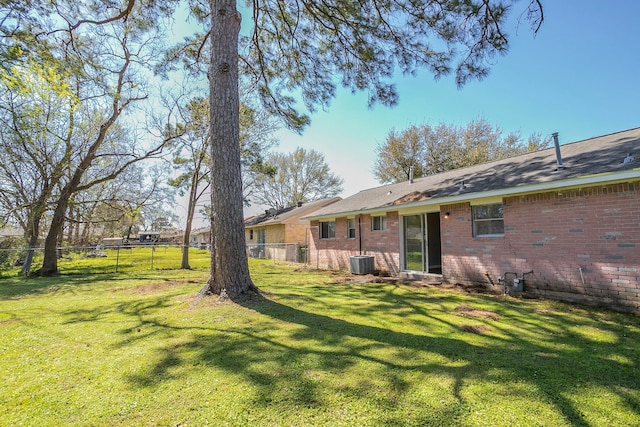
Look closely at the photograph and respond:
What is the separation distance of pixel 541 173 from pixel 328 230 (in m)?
9.63

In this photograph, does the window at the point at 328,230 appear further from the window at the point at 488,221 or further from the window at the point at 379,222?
the window at the point at 488,221

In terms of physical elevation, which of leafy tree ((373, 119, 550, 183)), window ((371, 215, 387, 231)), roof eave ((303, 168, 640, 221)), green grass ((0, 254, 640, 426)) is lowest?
green grass ((0, 254, 640, 426))

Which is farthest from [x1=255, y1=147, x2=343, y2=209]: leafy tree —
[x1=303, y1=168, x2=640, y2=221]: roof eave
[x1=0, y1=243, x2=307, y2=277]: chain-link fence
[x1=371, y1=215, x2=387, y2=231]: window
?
[x1=303, y1=168, x2=640, y2=221]: roof eave

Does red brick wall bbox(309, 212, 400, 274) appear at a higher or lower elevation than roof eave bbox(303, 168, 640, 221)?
lower

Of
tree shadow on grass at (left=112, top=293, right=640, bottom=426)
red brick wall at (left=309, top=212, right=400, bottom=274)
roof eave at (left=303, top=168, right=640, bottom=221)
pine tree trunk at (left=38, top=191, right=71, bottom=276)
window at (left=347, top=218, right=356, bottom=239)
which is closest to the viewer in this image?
tree shadow on grass at (left=112, top=293, right=640, bottom=426)

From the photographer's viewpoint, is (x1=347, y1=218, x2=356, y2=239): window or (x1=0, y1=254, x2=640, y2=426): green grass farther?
(x1=347, y1=218, x2=356, y2=239): window

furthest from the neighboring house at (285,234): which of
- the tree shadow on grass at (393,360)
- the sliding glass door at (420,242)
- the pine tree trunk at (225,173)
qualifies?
the tree shadow on grass at (393,360)

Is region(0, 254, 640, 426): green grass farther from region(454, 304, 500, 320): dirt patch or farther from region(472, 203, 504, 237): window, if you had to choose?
region(472, 203, 504, 237): window

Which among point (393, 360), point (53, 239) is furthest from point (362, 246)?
point (53, 239)

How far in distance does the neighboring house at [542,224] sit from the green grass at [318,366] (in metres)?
0.87

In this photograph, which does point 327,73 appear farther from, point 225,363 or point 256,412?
point 256,412

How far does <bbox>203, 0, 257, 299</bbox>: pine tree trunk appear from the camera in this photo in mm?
5715

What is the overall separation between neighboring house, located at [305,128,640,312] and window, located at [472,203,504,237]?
0.03m

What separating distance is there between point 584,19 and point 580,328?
7.42m
